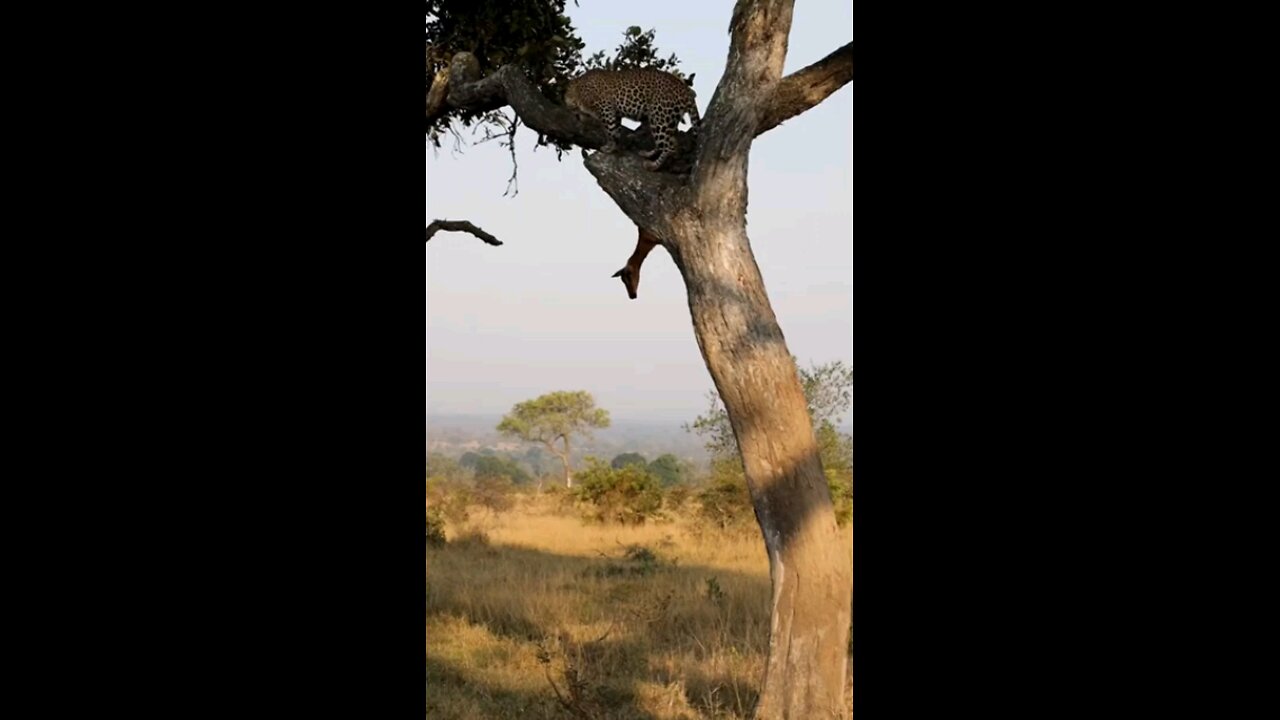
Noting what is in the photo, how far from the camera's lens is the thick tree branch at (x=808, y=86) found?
4992mm

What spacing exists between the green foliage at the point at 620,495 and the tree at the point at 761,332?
970 cm

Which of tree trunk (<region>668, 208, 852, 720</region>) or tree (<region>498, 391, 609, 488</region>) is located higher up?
tree (<region>498, 391, 609, 488</region>)

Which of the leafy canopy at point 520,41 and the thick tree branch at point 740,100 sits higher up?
the leafy canopy at point 520,41

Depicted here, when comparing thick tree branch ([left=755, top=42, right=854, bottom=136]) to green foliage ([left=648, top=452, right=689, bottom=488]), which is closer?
thick tree branch ([left=755, top=42, right=854, bottom=136])

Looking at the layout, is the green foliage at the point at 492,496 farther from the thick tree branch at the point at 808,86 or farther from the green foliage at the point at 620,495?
the thick tree branch at the point at 808,86

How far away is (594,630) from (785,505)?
10.8 feet

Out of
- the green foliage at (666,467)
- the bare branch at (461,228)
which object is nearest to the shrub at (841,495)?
the bare branch at (461,228)

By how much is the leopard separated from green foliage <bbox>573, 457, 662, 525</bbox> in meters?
9.07

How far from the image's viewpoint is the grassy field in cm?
550

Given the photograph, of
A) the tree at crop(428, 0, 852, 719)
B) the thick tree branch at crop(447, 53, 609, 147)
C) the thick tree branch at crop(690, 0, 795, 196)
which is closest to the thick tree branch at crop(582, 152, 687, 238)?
the tree at crop(428, 0, 852, 719)

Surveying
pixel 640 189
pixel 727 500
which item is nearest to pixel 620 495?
pixel 727 500

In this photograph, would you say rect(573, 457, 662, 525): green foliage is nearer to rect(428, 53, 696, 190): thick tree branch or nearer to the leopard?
rect(428, 53, 696, 190): thick tree branch
